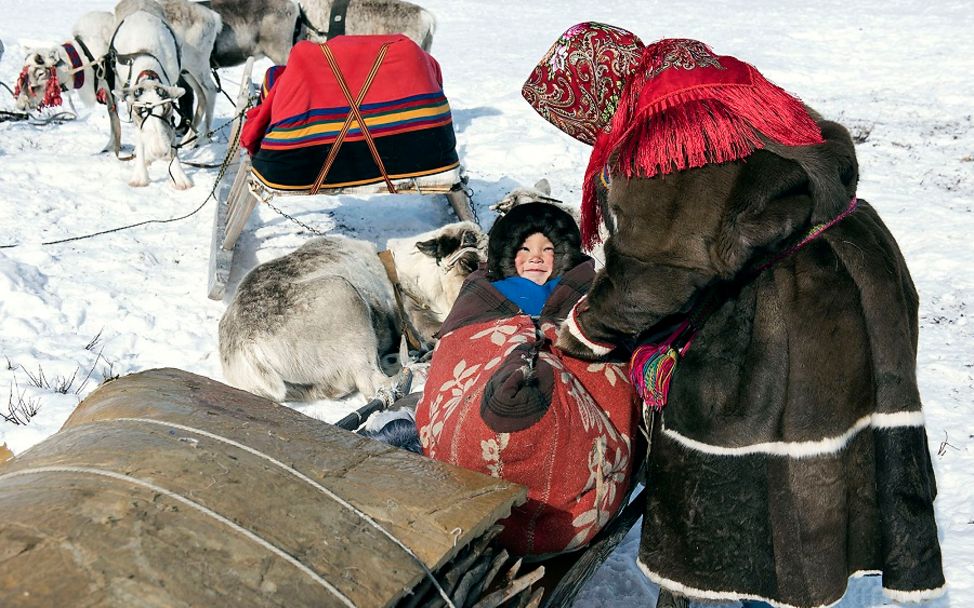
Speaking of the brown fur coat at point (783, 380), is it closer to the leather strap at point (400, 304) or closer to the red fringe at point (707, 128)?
the red fringe at point (707, 128)

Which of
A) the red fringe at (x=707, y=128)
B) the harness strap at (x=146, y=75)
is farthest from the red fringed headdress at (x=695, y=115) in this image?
the harness strap at (x=146, y=75)

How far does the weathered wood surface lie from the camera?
4.25 feet

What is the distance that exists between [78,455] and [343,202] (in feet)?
18.4

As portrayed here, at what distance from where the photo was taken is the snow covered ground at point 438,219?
3.79m

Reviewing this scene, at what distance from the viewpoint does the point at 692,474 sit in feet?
6.25

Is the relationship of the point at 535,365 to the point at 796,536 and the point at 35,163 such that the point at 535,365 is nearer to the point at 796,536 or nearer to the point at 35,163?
the point at 796,536

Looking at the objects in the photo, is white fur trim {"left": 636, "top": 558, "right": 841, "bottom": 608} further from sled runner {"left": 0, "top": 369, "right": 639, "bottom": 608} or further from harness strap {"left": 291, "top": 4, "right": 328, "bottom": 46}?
harness strap {"left": 291, "top": 4, "right": 328, "bottom": 46}

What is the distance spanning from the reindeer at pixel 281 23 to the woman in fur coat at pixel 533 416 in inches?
285

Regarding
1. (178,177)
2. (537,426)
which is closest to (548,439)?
(537,426)

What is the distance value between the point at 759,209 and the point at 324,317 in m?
2.63

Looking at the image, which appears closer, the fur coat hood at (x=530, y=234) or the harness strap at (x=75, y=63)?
the fur coat hood at (x=530, y=234)

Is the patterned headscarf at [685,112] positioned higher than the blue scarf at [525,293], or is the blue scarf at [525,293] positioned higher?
the patterned headscarf at [685,112]

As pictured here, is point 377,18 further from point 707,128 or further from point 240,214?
point 707,128

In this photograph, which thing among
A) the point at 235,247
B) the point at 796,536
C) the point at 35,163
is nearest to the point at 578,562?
the point at 796,536
